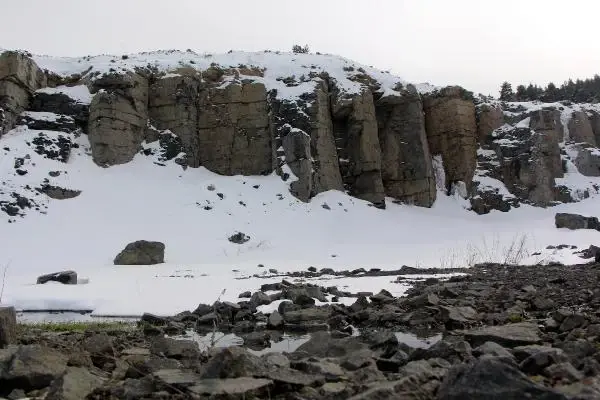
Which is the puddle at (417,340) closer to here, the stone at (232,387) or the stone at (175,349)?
the stone at (175,349)

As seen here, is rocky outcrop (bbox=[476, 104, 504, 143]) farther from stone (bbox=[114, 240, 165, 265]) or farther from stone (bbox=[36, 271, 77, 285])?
stone (bbox=[36, 271, 77, 285])

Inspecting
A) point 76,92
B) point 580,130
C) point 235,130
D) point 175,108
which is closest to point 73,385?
point 235,130

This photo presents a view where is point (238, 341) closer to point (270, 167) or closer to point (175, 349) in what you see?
point (175, 349)

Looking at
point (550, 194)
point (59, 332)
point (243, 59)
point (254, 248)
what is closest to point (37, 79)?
point (243, 59)

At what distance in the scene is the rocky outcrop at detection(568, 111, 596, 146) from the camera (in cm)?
4022

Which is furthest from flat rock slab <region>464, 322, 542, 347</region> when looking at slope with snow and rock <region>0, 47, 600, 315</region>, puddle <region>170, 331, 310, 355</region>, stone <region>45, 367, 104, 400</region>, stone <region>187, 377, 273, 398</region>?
slope with snow and rock <region>0, 47, 600, 315</region>

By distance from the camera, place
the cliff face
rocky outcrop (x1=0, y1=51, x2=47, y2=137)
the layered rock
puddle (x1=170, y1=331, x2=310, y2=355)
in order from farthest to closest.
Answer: the layered rock, the cliff face, rocky outcrop (x1=0, y1=51, x2=47, y2=137), puddle (x1=170, y1=331, x2=310, y2=355)

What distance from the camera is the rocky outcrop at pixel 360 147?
106 feet

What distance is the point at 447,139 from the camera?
36.4m

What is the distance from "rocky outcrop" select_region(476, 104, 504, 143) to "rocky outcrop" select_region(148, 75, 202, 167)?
21.5 m

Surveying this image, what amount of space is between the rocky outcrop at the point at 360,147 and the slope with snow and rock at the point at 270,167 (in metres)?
0.09

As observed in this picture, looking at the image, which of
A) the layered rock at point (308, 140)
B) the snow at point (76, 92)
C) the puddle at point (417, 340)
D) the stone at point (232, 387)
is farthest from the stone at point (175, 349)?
the snow at point (76, 92)

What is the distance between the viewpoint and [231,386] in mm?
3787

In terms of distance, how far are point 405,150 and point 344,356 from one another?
1193 inches
